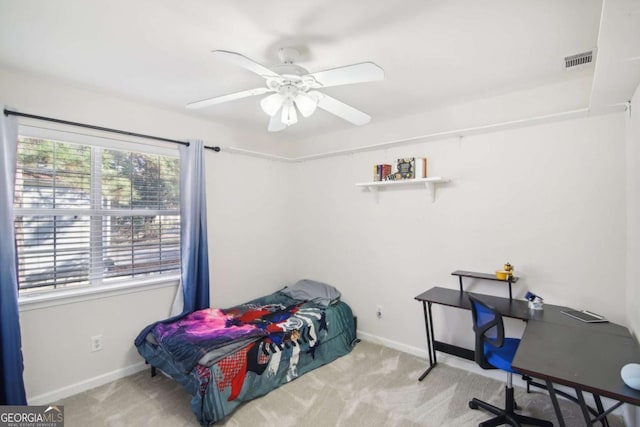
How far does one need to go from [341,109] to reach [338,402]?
2.19 meters

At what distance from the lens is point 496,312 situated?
76.4 inches

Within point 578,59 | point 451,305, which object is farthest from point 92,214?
point 578,59

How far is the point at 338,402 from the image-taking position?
7.72ft

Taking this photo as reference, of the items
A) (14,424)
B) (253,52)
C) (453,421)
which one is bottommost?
(453,421)

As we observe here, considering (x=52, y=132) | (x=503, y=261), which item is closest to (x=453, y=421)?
(x=503, y=261)

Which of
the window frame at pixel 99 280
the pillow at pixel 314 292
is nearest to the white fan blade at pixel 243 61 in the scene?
the window frame at pixel 99 280

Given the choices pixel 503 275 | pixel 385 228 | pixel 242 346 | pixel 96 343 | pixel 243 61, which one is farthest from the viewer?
pixel 385 228

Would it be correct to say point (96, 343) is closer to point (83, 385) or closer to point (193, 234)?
point (83, 385)

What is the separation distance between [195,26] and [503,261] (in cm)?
285

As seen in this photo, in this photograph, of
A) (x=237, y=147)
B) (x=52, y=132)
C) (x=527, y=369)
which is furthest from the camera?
(x=237, y=147)

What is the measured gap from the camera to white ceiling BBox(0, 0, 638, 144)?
1519mm

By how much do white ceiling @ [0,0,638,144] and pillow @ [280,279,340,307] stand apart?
2.20m

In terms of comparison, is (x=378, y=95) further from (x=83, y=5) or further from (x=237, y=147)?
(x=83, y=5)

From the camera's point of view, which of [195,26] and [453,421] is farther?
[453,421]
